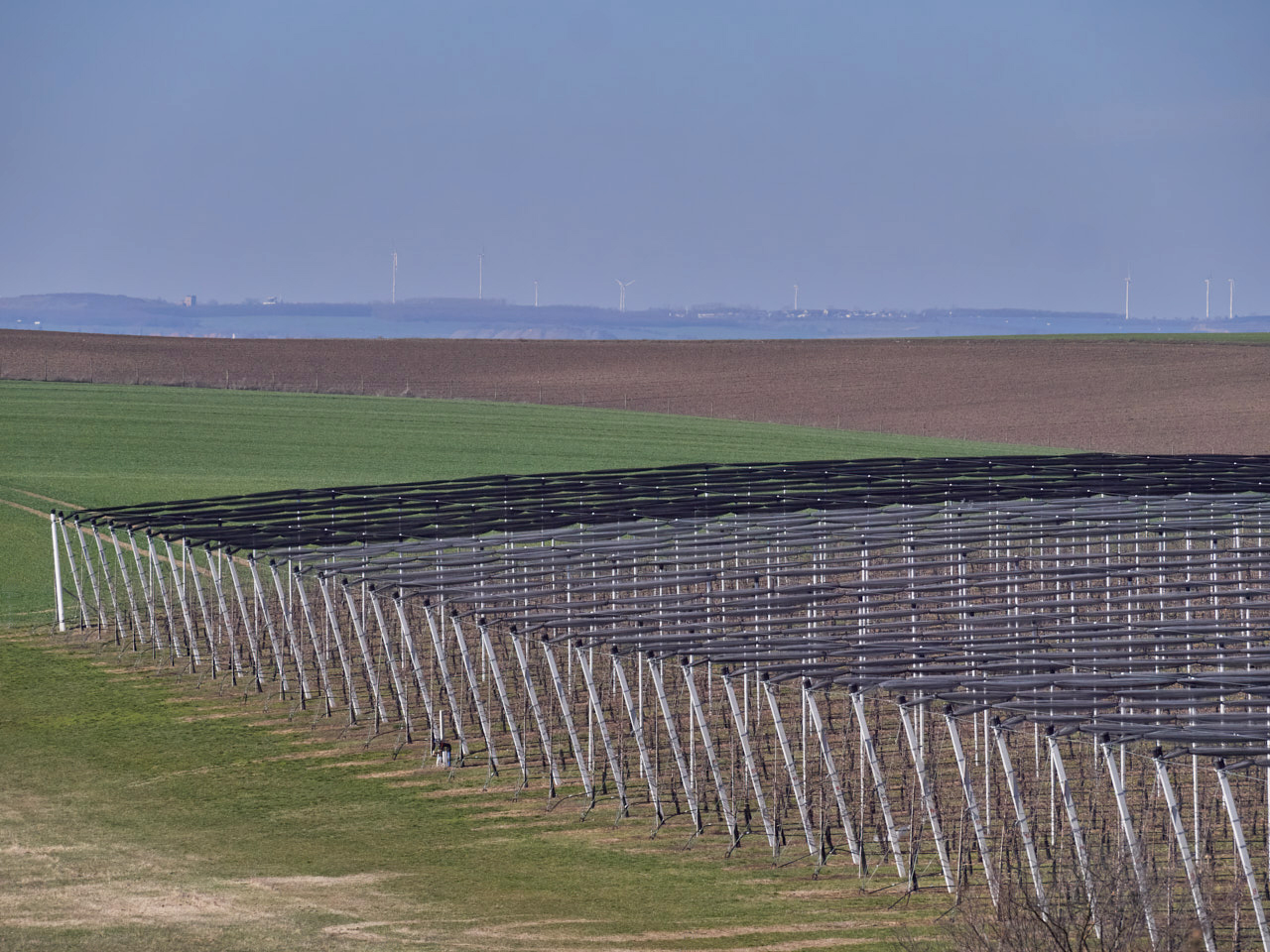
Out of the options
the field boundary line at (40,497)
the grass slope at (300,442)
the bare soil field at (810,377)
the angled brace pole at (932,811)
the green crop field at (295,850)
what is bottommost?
the green crop field at (295,850)

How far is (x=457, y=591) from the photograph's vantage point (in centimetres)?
2553

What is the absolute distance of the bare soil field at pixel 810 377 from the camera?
79938 millimetres

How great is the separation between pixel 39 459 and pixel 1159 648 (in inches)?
1760

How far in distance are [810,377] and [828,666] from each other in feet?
259

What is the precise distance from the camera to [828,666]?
20.0m

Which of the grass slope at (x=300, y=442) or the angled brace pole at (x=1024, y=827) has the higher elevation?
the grass slope at (x=300, y=442)

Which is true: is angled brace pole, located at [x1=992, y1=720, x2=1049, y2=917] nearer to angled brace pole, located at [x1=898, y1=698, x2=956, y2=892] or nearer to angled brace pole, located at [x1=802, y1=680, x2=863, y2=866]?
angled brace pole, located at [x1=898, y1=698, x2=956, y2=892]

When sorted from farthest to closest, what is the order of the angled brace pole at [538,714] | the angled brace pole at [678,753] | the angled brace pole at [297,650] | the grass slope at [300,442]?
the grass slope at [300,442] < the angled brace pole at [297,650] < the angled brace pole at [538,714] < the angled brace pole at [678,753]

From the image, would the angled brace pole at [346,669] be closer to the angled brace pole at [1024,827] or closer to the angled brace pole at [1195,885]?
the angled brace pole at [1024,827]

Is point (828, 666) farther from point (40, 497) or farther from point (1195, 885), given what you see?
point (40, 497)

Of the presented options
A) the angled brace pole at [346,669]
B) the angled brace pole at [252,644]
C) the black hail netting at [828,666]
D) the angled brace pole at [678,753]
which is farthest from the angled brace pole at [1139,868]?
the angled brace pole at [252,644]

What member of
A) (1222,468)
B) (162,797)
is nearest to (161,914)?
(162,797)

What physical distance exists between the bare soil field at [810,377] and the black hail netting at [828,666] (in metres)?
37.5

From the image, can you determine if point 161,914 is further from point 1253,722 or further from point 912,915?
point 1253,722
